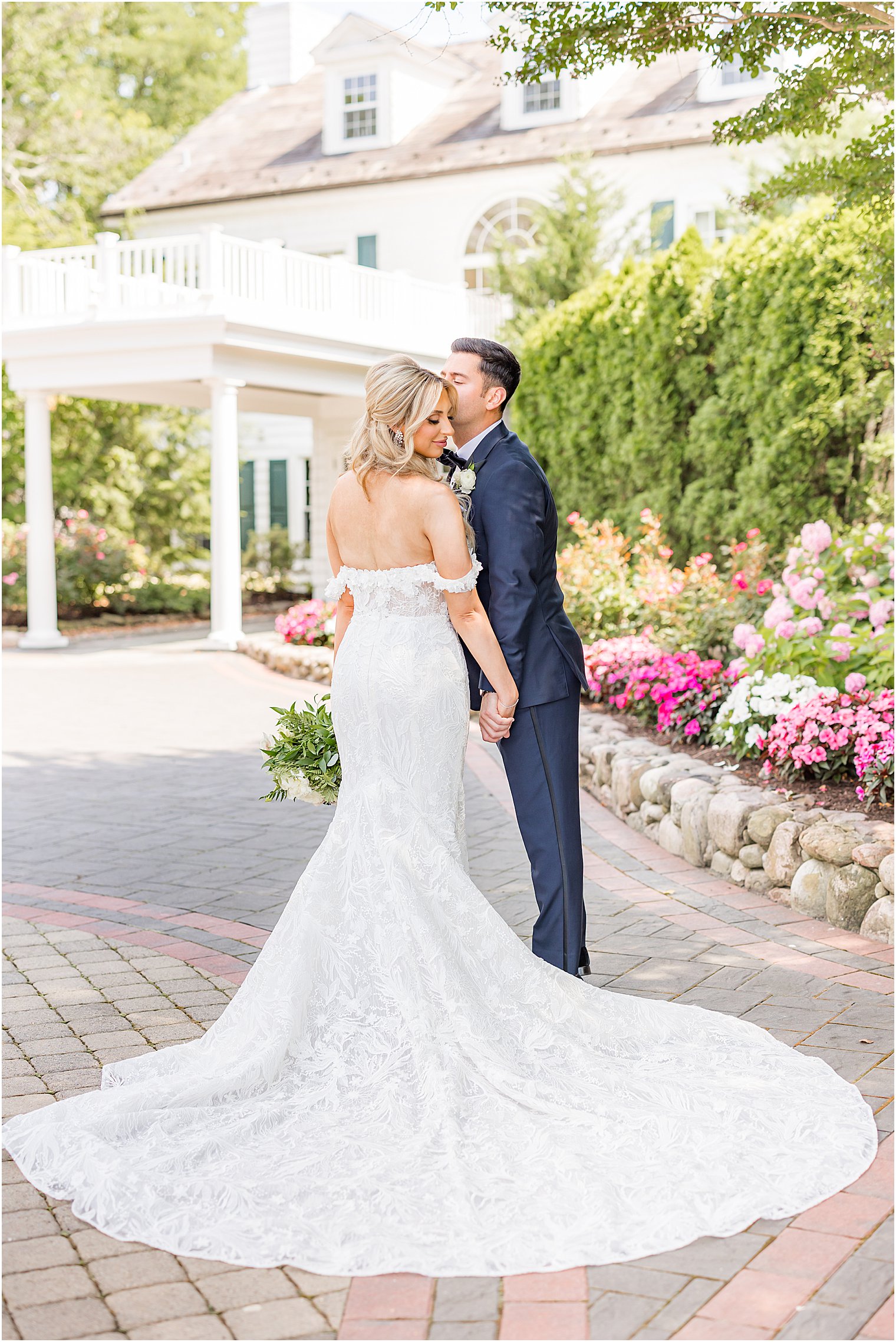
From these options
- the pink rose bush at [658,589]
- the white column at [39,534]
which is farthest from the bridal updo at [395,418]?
the white column at [39,534]

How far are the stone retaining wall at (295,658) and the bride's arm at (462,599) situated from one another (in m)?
8.28

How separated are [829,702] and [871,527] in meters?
1.70

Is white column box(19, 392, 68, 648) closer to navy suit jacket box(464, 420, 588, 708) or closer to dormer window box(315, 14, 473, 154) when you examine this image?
dormer window box(315, 14, 473, 154)

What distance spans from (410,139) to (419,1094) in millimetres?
23418

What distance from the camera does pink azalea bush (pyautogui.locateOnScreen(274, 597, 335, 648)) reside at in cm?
1450

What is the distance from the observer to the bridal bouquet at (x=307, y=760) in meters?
4.29

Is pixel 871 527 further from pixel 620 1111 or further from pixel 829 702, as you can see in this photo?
pixel 620 1111

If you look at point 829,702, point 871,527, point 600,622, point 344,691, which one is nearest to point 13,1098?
point 344,691

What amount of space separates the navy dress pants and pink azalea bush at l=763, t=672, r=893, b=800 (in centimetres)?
193

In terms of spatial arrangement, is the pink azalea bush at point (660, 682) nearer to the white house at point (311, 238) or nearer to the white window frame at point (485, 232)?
the white house at point (311, 238)

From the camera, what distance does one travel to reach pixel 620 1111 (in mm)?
3412

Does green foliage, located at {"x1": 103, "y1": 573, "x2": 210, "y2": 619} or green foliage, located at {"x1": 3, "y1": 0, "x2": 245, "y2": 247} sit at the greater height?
green foliage, located at {"x1": 3, "y1": 0, "x2": 245, "y2": 247}

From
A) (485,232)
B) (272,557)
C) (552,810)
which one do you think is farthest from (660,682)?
(272,557)

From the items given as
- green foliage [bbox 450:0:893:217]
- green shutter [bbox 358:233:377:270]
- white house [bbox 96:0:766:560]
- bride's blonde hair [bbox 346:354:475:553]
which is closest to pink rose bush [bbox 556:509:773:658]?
green foliage [bbox 450:0:893:217]
